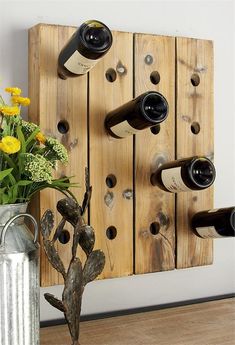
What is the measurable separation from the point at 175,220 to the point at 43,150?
420 mm

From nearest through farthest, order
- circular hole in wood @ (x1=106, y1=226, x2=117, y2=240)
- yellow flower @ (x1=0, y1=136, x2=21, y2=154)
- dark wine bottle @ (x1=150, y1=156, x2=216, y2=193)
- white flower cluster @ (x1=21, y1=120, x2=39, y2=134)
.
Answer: yellow flower @ (x1=0, y1=136, x2=21, y2=154)
white flower cluster @ (x1=21, y1=120, x2=39, y2=134)
dark wine bottle @ (x1=150, y1=156, x2=216, y2=193)
circular hole in wood @ (x1=106, y1=226, x2=117, y2=240)

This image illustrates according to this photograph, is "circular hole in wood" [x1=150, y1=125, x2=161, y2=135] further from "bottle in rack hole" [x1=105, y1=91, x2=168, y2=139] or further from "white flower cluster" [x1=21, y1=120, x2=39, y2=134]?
"white flower cluster" [x1=21, y1=120, x2=39, y2=134]

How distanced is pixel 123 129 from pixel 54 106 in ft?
0.51

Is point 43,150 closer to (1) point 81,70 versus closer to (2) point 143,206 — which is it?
(1) point 81,70

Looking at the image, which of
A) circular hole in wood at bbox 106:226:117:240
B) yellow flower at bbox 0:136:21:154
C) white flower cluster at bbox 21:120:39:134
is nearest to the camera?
yellow flower at bbox 0:136:21:154

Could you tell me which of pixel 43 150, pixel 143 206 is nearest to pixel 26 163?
pixel 43 150

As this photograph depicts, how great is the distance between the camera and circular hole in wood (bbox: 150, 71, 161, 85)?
117cm

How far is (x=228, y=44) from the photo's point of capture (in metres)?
1.34

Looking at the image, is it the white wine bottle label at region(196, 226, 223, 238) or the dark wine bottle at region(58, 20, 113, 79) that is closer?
the dark wine bottle at region(58, 20, 113, 79)

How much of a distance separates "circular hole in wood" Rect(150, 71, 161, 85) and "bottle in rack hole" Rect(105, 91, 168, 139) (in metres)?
0.17

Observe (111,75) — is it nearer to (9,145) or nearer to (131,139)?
(131,139)

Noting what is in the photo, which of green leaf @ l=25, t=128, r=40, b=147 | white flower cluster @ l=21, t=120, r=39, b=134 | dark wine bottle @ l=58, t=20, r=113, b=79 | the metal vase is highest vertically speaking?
dark wine bottle @ l=58, t=20, r=113, b=79

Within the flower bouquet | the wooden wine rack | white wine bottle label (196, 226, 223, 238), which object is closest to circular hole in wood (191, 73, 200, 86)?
the wooden wine rack

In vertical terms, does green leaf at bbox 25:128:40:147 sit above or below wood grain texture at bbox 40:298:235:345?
above
